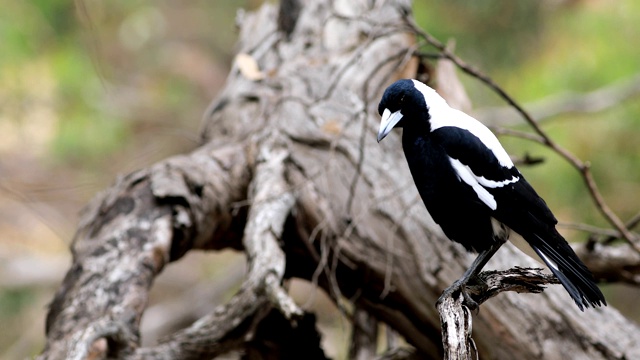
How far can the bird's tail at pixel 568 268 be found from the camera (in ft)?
6.33

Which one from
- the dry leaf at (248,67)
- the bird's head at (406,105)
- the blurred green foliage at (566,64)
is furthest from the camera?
the blurred green foliage at (566,64)

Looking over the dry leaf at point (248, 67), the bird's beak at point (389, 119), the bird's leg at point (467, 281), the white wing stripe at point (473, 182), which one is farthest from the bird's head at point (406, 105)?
the dry leaf at point (248, 67)

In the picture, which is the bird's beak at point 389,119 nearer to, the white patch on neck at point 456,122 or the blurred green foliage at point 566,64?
the white patch on neck at point 456,122

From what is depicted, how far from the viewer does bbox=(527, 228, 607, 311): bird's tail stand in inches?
76.0

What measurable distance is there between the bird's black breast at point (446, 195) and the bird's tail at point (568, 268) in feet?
0.41

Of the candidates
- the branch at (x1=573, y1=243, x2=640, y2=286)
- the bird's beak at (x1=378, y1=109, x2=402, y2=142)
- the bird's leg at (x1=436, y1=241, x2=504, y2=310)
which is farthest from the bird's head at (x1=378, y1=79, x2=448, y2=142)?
the branch at (x1=573, y1=243, x2=640, y2=286)

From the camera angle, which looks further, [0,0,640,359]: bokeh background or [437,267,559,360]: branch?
[0,0,640,359]: bokeh background

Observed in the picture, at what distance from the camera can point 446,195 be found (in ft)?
6.71

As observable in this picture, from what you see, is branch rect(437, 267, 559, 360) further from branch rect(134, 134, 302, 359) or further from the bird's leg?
branch rect(134, 134, 302, 359)

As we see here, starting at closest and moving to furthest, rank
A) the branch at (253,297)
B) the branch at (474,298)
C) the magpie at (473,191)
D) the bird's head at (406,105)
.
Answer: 1. the branch at (474,298)
2. the magpie at (473,191)
3. the bird's head at (406,105)
4. the branch at (253,297)

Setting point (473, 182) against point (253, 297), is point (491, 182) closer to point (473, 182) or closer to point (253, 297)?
point (473, 182)

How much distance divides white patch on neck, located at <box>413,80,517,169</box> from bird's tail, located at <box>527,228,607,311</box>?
0.66 feet

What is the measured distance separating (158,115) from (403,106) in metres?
5.60

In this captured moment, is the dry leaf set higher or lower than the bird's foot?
higher
